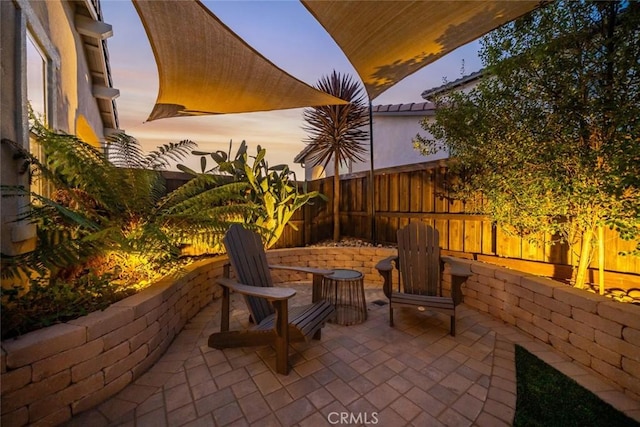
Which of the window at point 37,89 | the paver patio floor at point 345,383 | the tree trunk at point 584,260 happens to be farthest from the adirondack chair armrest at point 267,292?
the tree trunk at point 584,260

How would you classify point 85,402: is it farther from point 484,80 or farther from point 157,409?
point 484,80

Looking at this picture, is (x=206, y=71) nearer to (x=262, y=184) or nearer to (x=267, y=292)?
(x=262, y=184)

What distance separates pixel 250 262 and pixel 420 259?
1.89m

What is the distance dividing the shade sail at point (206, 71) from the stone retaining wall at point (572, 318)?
3.43 meters

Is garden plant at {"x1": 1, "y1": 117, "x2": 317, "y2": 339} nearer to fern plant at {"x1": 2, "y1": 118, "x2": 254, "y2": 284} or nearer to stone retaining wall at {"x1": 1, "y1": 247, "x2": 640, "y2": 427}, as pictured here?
fern plant at {"x1": 2, "y1": 118, "x2": 254, "y2": 284}

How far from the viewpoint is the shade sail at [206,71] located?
2.55 metres

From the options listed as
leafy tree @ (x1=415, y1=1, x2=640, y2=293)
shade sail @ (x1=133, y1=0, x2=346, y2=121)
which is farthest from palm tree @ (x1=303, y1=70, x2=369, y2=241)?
leafy tree @ (x1=415, y1=1, x2=640, y2=293)

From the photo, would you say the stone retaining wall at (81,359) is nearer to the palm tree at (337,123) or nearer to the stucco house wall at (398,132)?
the palm tree at (337,123)

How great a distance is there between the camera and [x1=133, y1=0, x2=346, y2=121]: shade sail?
8.38 ft

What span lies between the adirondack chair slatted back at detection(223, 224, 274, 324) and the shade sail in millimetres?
2051

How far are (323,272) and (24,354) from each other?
1.89m

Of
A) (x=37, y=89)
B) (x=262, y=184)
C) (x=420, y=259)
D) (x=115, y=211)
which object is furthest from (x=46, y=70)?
(x=420, y=259)

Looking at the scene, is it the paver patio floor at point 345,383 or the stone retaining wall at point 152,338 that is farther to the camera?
the paver patio floor at point 345,383

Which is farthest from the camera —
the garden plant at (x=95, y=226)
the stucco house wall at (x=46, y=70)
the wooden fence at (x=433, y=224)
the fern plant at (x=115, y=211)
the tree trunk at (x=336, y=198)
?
the tree trunk at (x=336, y=198)
